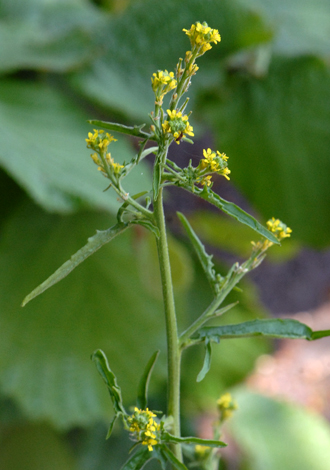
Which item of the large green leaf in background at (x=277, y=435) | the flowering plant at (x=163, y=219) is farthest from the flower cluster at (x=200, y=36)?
the large green leaf in background at (x=277, y=435)

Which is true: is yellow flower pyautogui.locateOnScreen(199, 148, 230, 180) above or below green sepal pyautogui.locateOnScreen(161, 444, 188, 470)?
above

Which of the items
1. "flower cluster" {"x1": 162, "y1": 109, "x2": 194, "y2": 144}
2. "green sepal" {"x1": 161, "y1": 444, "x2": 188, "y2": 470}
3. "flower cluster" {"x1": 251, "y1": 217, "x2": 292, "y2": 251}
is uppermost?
"flower cluster" {"x1": 162, "y1": 109, "x2": 194, "y2": 144}

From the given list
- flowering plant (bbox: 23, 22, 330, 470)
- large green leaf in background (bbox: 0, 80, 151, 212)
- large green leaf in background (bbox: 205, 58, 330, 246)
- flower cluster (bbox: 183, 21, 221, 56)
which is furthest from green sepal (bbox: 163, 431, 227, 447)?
large green leaf in background (bbox: 205, 58, 330, 246)

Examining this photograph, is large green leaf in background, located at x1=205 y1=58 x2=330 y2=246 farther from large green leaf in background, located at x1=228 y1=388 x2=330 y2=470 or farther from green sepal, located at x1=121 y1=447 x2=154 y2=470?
green sepal, located at x1=121 y1=447 x2=154 y2=470

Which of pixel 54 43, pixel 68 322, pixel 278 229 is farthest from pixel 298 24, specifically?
pixel 278 229

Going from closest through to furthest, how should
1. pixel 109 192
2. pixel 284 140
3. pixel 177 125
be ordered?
1. pixel 177 125
2. pixel 109 192
3. pixel 284 140

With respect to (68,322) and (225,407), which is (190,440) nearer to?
(225,407)

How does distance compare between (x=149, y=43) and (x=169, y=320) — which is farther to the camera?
(x=149, y=43)

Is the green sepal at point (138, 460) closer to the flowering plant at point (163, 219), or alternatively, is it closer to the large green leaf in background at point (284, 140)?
the flowering plant at point (163, 219)
